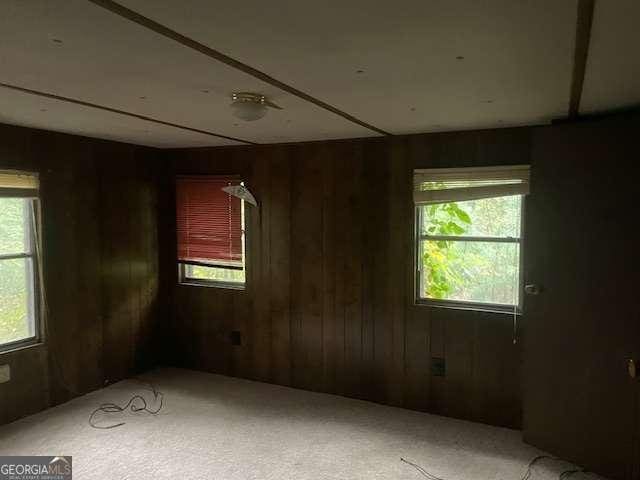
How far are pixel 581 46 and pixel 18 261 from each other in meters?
3.55

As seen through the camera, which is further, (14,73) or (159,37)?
(14,73)

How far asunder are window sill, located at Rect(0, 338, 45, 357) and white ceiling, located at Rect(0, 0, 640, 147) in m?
1.58

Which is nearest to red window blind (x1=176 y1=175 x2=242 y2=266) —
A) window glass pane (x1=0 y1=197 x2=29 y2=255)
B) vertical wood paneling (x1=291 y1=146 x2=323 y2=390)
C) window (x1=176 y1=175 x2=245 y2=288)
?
window (x1=176 y1=175 x2=245 y2=288)

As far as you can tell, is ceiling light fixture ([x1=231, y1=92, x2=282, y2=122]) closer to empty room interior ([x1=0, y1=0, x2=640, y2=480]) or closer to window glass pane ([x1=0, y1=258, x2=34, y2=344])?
empty room interior ([x1=0, y1=0, x2=640, y2=480])

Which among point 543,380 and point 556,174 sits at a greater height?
point 556,174

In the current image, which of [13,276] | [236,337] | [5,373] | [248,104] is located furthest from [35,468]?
[248,104]

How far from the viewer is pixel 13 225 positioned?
3305 mm

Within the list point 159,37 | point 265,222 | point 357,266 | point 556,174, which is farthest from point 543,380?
point 159,37

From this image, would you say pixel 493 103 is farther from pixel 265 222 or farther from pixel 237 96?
pixel 265 222

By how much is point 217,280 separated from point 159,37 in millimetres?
3156

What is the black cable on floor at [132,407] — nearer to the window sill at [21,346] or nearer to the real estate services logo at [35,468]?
the real estate services logo at [35,468]

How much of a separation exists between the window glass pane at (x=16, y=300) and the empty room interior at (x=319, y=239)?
14 mm

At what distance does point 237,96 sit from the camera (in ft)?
7.06

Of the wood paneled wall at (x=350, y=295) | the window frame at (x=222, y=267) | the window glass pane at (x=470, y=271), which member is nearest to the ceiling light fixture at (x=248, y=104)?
the wood paneled wall at (x=350, y=295)
